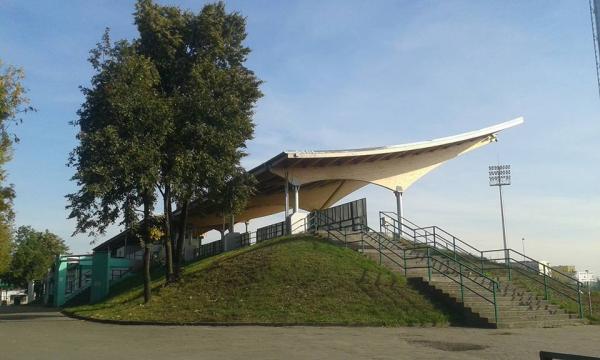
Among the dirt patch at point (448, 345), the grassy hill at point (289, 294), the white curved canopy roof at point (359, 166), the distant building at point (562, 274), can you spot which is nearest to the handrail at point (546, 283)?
the distant building at point (562, 274)

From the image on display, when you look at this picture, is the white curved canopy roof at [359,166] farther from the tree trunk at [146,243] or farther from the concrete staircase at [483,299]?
the concrete staircase at [483,299]

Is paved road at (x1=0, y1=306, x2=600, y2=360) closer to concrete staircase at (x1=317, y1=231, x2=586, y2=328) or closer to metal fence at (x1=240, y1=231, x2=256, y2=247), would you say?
concrete staircase at (x1=317, y1=231, x2=586, y2=328)

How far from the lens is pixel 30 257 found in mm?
77438

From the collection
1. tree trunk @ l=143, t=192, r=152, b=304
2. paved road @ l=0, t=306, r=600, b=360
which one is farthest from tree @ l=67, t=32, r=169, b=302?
paved road @ l=0, t=306, r=600, b=360

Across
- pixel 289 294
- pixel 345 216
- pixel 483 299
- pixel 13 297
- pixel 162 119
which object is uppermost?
pixel 162 119

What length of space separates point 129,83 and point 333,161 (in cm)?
1402

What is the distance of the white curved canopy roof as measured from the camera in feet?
107

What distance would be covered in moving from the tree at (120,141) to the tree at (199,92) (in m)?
1.14

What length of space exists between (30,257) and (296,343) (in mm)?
74137

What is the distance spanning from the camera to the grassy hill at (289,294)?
18062mm

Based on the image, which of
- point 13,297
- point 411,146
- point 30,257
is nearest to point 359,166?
point 411,146

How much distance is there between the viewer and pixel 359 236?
90.6 feet

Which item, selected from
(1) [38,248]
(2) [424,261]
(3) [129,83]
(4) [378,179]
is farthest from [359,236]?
(1) [38,248]

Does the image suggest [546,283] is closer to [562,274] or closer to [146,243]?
[562,274]
